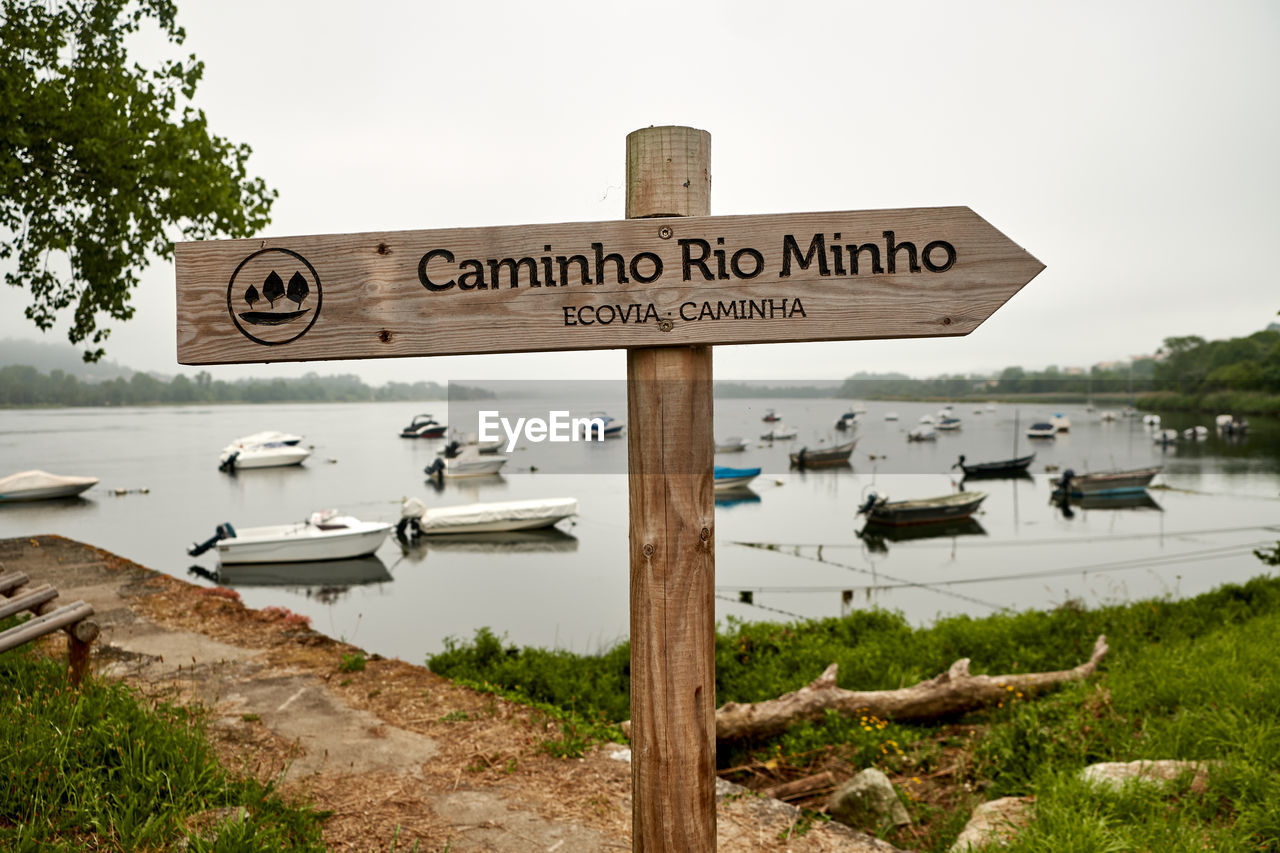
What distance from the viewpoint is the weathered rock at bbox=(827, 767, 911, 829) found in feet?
12.5

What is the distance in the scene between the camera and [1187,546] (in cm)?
2880

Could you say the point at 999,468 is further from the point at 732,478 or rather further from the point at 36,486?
the point at 36,486

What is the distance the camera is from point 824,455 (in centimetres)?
4969

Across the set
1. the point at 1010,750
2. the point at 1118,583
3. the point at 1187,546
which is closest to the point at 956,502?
the point at 1187,546

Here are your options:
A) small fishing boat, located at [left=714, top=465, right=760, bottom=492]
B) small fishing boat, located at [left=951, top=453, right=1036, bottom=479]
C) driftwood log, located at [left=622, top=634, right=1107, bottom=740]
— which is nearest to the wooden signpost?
driftwood log, located at [left=622, top=634, right=1107, bottom=740]

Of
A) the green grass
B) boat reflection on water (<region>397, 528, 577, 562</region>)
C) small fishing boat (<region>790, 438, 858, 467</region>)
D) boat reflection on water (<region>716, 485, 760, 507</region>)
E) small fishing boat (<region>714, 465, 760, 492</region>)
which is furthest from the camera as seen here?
small fishing boat (<region>790, 438, 858, 467</region>)

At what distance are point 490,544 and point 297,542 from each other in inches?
310

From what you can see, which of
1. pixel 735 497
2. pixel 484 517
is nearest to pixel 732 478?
pixel 735 497

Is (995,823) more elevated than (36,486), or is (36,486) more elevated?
(995,823)

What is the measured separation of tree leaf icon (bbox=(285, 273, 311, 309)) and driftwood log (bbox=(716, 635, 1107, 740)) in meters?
4.25

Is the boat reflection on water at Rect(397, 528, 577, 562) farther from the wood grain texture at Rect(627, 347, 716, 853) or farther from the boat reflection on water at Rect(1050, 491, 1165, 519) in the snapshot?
the boat reflection on water at Rect(1050, 491, 1165, 519)

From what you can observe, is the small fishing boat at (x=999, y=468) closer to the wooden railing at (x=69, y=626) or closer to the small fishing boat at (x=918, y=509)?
the small fishing boat at (x=918, y=509)

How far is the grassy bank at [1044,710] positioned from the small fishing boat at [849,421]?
50.8m

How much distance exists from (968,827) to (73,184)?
409 inches
